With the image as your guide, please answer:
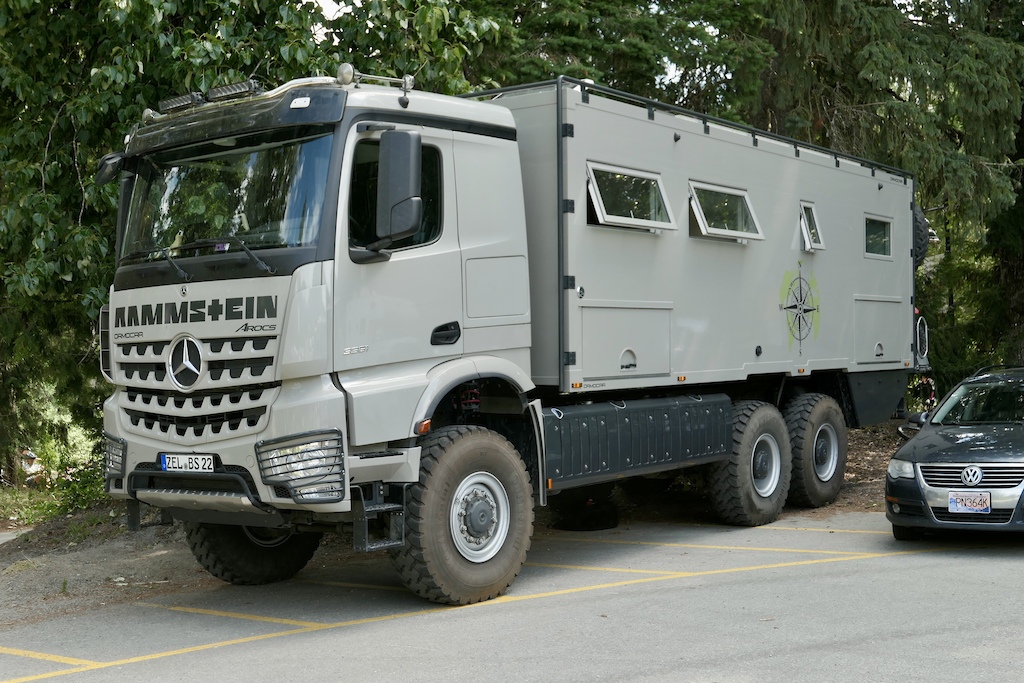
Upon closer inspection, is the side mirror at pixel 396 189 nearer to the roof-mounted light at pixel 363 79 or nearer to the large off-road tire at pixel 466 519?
the roof-mounted light at pixel 363 79

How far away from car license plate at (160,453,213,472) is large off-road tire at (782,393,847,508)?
21.7ft

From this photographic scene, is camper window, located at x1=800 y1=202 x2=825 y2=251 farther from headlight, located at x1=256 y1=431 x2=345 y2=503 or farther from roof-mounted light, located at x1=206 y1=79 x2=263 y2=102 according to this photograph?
headlight, located at x1=256 y1=431 x2=345 y2=503

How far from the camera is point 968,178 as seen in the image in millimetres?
15625

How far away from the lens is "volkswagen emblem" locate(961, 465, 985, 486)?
9.20 metres

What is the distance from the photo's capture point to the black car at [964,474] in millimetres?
9094

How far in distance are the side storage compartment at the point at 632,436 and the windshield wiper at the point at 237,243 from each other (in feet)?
8.32

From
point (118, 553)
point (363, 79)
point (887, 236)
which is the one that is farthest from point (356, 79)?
point (887, 236)

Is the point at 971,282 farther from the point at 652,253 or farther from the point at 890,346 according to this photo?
the point at 652,253

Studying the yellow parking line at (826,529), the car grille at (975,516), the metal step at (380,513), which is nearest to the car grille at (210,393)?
the metal step at (380,513)

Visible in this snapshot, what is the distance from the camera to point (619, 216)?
30.2 ft

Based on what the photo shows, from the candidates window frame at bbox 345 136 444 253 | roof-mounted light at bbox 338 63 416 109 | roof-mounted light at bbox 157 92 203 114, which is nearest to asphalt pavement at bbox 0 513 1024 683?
window frame at bbox 345 136 444 253

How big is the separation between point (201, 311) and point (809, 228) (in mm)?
6823

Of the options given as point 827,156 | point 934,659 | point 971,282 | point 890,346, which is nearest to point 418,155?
point 934,659

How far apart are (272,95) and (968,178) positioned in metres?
11.1
